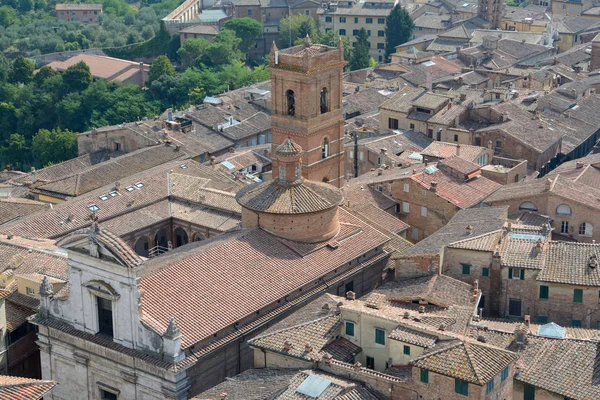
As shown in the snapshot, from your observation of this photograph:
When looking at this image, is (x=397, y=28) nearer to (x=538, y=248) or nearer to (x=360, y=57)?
(x=360, y=57)

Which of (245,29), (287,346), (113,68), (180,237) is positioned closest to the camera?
(287,346)

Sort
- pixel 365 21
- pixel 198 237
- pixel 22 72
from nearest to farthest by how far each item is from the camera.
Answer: pixel 198 237 < pixel 22 72 < pixel 365 21

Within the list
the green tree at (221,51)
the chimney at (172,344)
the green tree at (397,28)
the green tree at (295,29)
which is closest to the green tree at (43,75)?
the green tree at (221,51)

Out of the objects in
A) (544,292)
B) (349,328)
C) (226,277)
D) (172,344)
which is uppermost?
(226,277)

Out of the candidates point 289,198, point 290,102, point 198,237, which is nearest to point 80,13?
point 290,102

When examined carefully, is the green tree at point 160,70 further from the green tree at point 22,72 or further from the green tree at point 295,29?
the green tree at point 295,29

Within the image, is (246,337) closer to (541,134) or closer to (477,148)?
(477,148)
